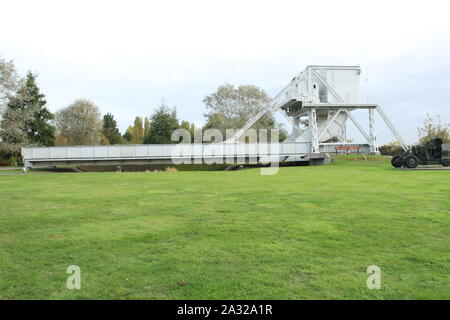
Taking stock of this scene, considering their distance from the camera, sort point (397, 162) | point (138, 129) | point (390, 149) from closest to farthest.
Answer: point (397, 162), point (390, 149), point (138, 129)

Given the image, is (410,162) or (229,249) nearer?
(229,249)

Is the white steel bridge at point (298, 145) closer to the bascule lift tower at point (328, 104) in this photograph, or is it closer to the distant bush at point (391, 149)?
the bascule lift tower at point (328, 104)

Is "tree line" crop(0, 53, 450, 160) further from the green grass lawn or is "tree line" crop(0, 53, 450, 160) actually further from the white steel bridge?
the green grass lawn

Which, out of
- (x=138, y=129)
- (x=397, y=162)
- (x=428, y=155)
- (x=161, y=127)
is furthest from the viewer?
(x=138, y=129)

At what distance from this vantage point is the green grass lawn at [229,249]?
3785mm

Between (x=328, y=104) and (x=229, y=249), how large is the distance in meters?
29.9

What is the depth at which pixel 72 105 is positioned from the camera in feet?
195

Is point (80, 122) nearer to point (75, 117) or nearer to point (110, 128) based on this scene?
point (75, 117)

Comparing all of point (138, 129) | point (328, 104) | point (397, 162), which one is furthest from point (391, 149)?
point (138, 129)

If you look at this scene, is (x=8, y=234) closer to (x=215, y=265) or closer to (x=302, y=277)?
(x=215, y=265)

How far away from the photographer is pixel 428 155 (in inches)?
885

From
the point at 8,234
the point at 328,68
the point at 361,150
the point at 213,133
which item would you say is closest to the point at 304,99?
the point at 328,68

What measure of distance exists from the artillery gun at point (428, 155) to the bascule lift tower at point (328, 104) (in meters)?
10.4
